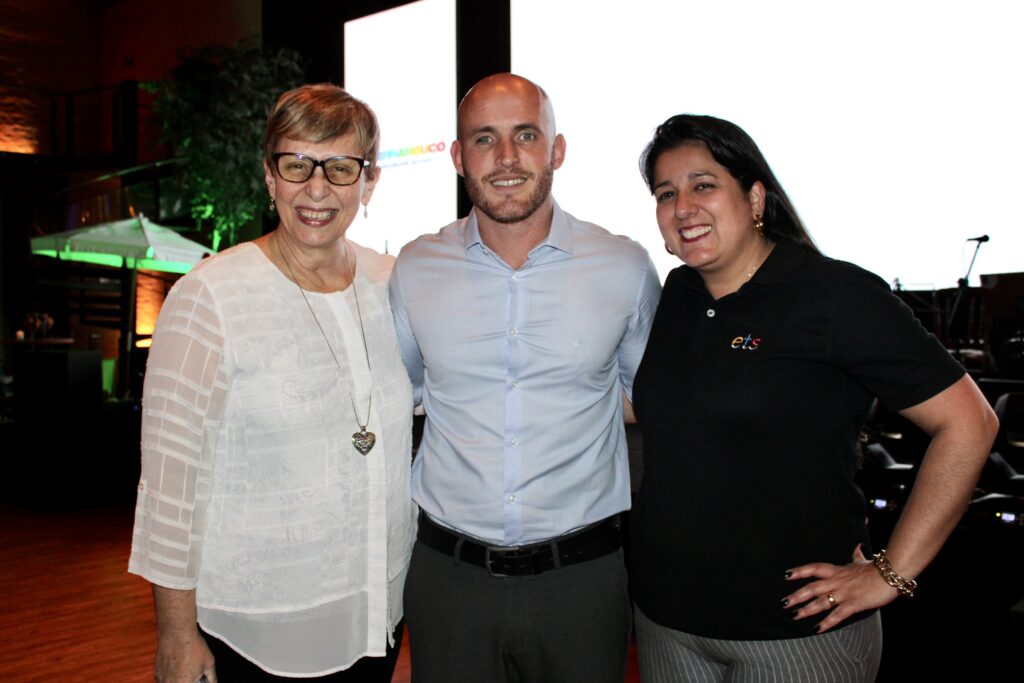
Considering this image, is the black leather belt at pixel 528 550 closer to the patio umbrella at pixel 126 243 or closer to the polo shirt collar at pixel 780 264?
the polo shirt collar at pixel 780 264

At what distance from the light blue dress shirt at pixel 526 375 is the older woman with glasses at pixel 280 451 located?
0.18 meters

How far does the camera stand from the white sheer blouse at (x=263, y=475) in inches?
61.4

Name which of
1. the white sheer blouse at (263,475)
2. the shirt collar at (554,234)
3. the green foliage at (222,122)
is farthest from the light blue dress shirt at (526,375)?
the green foliage at (222,122)

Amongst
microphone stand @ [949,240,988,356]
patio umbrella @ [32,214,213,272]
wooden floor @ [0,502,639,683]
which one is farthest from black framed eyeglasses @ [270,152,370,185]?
patio umbrella @ [32,214,213,272]

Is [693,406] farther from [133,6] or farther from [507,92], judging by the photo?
[133,6]

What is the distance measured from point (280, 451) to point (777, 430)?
3.21ft

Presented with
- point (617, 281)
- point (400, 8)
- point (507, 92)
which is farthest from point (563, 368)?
point (400, 8)

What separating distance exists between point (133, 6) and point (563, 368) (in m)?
14.2

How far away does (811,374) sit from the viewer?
1.54 metres

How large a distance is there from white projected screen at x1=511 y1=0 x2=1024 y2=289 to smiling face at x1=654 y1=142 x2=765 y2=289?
1.56 m

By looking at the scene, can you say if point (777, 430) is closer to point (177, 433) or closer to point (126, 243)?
point (177, 433)

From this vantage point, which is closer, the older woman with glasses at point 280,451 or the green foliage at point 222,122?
the older woman with glasses at point 280,451

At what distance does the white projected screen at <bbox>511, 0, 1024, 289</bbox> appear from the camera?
351 cm

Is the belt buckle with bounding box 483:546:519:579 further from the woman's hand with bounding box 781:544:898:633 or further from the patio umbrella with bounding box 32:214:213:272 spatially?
the patio umbrella with bounding box 32:214:213:272
